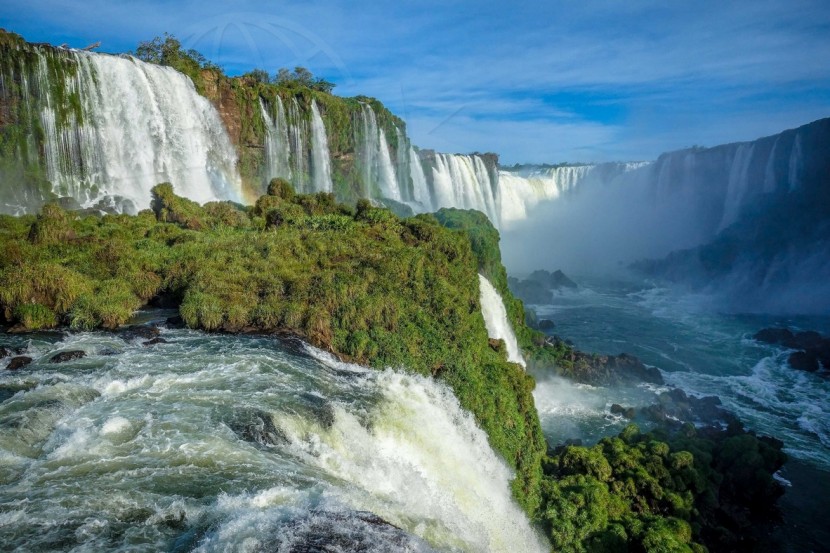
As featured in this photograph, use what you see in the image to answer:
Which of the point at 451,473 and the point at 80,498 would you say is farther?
the point at 451,473

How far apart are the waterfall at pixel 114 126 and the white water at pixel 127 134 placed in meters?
0.04

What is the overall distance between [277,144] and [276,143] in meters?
0.09

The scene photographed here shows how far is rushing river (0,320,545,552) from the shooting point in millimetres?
5996

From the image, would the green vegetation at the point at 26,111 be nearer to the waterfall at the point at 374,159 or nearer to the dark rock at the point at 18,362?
the dark rock at the point at 18,362

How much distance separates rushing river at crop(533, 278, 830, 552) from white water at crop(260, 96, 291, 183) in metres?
19.5

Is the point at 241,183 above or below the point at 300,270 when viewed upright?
above

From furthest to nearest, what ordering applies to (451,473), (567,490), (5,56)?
(5,56) < (567,490) < (451,473)

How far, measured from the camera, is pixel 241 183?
3064 cm

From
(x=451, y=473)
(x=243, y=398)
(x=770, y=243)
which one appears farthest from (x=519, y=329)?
(x=770, y=243)

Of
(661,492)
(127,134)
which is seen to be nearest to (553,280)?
(661,492)

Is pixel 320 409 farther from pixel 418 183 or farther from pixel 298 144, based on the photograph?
pixel 418 183

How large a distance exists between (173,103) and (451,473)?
929 inches

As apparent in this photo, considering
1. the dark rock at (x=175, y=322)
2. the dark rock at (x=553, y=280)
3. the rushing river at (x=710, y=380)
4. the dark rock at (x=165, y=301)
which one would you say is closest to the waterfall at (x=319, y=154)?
the rushing river at (x=710, y=380)

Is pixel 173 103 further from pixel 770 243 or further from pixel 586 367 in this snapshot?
pixel 770 243
